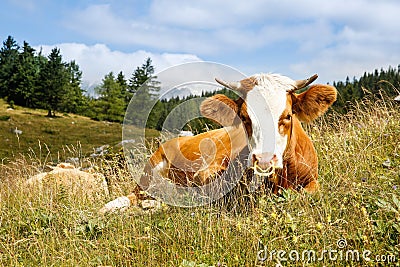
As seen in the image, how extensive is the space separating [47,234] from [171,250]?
160cm

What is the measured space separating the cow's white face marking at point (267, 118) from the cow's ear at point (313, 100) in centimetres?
48

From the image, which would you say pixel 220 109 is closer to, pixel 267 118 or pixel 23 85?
pixel 267 118

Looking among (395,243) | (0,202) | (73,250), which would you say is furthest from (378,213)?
(0,202)

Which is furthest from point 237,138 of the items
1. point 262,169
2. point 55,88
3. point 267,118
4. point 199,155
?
point 55,88

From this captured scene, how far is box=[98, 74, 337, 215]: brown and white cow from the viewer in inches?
193

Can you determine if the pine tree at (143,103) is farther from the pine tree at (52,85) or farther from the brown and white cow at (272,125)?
the pine tree at (52,85)

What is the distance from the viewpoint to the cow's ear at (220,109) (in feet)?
18.5

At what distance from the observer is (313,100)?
562cm

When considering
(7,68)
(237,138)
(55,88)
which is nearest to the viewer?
(237,138)

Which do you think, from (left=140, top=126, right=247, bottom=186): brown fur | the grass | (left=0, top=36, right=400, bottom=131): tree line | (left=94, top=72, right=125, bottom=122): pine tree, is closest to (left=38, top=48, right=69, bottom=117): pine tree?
(left=0, top=36, right=400, bottom=131): tree line

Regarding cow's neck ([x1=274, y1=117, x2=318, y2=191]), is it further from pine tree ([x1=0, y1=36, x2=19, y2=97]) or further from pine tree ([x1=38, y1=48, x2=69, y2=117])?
pine tree ([x1=0, y1=36, x2=19, y2=97])

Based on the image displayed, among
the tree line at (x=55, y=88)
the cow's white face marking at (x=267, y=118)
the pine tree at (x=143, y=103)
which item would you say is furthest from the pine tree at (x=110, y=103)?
the cow's white face marking at (x=267, y=118)

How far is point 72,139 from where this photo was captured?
1827 inches

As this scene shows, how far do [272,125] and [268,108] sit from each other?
0.21m
